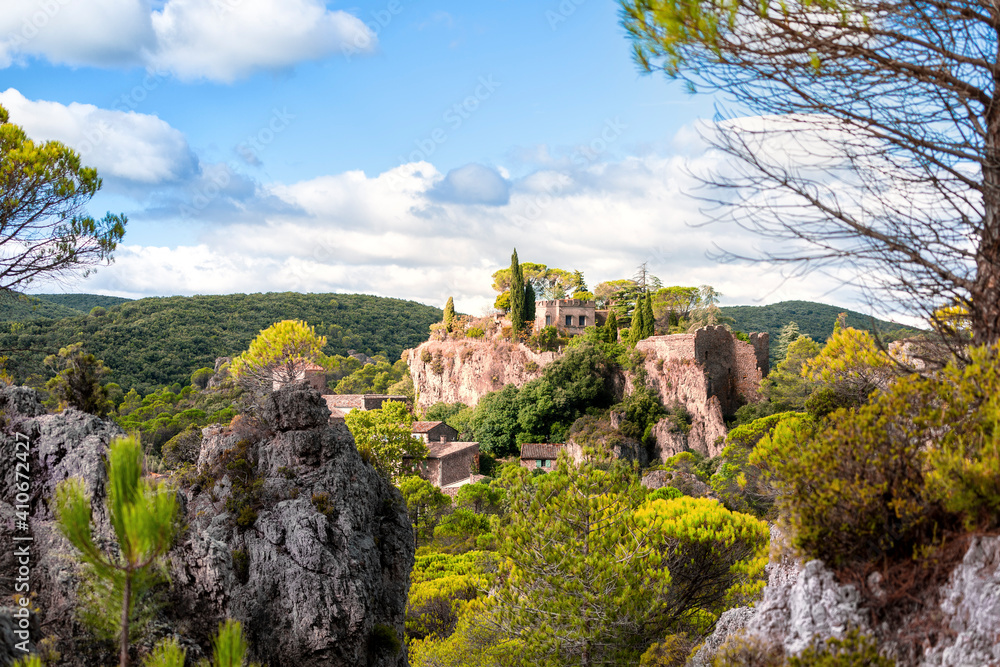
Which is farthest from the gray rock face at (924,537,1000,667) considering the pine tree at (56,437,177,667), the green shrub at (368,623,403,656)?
the green shrub at (368,623,403,656)

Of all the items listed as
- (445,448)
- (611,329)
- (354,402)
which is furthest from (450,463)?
(611,329)

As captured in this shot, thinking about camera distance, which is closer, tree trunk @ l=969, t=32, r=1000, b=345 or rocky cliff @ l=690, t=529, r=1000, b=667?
rocky cliff @ l=690, t=529, r=1000, b=667

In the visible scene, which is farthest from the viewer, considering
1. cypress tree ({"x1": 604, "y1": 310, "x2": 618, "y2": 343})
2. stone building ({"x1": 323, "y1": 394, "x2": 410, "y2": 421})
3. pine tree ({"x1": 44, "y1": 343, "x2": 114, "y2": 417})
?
stone building ({"x1": 323, "y1": 394, "x2": 410, "y2": 421})

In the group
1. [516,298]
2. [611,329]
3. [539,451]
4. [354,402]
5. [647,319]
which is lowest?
[539,451]

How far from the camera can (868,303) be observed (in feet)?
16.1

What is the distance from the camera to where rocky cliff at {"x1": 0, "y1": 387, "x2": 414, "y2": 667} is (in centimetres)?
744

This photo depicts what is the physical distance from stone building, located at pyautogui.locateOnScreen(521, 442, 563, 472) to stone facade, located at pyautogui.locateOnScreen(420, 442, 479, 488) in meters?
3.43

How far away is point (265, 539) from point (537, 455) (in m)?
31.9

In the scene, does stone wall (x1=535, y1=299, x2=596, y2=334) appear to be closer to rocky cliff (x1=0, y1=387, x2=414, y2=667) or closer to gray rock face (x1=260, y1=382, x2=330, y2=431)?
rocky cliff (x1=0, y1=387, x2=414, y2=667)

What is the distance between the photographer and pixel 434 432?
44656mm

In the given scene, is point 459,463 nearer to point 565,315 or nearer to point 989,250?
point 565,315

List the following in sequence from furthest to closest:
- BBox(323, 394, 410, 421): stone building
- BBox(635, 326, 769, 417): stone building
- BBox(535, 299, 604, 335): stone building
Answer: BBox(535, 299, 604, 335): stone building
BBox(323, 394, 410, 421): stone building
BBox(635, 326, 769, 417): stone building

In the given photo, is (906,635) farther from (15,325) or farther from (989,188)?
(15,325)

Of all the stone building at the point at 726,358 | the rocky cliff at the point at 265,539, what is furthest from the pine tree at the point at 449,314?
the rocky cliff at the point at 265,539
